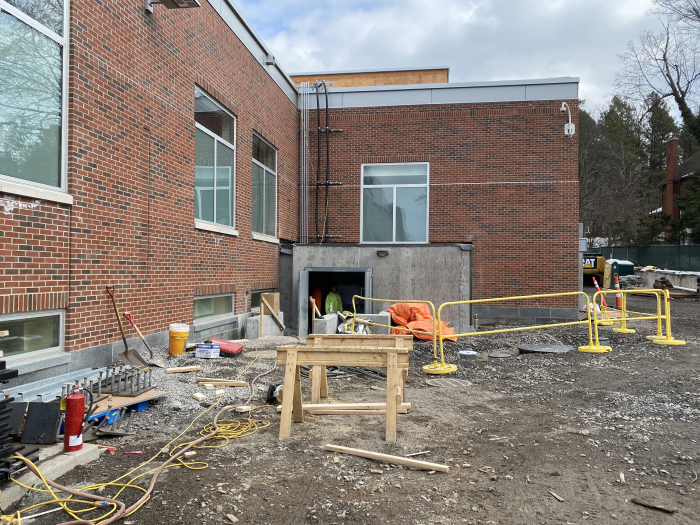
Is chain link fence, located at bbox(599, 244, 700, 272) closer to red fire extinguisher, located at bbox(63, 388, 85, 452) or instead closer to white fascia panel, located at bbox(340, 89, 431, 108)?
white fascia panel, located at bbox(340, 89, 431, 108)

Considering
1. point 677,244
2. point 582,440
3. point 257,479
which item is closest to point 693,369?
point 582,440

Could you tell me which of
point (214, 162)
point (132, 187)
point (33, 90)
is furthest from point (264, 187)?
point (33, 90)

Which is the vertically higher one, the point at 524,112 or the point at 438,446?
the point at 524,112

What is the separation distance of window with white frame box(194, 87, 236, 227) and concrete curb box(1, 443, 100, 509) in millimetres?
5893

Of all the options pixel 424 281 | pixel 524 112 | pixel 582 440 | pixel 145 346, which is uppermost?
pixel 524 112

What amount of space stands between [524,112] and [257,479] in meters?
13.9

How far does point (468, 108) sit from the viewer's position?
1499 centimetres

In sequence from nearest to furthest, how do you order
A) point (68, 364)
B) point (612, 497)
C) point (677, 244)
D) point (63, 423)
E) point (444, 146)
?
point (612, 497), point (63, 423), point (68, 364), point (444, 146), point (677, 244)

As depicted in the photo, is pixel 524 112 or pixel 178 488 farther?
pixel 524 112

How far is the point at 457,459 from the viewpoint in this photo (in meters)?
4.23

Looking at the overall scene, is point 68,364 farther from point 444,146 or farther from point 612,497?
→ point 444,146

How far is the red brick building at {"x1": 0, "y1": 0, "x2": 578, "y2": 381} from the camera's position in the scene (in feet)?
18.3

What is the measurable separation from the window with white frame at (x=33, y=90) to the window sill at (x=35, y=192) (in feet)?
0.50

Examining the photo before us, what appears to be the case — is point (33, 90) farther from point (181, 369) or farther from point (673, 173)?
point (673, 173)
